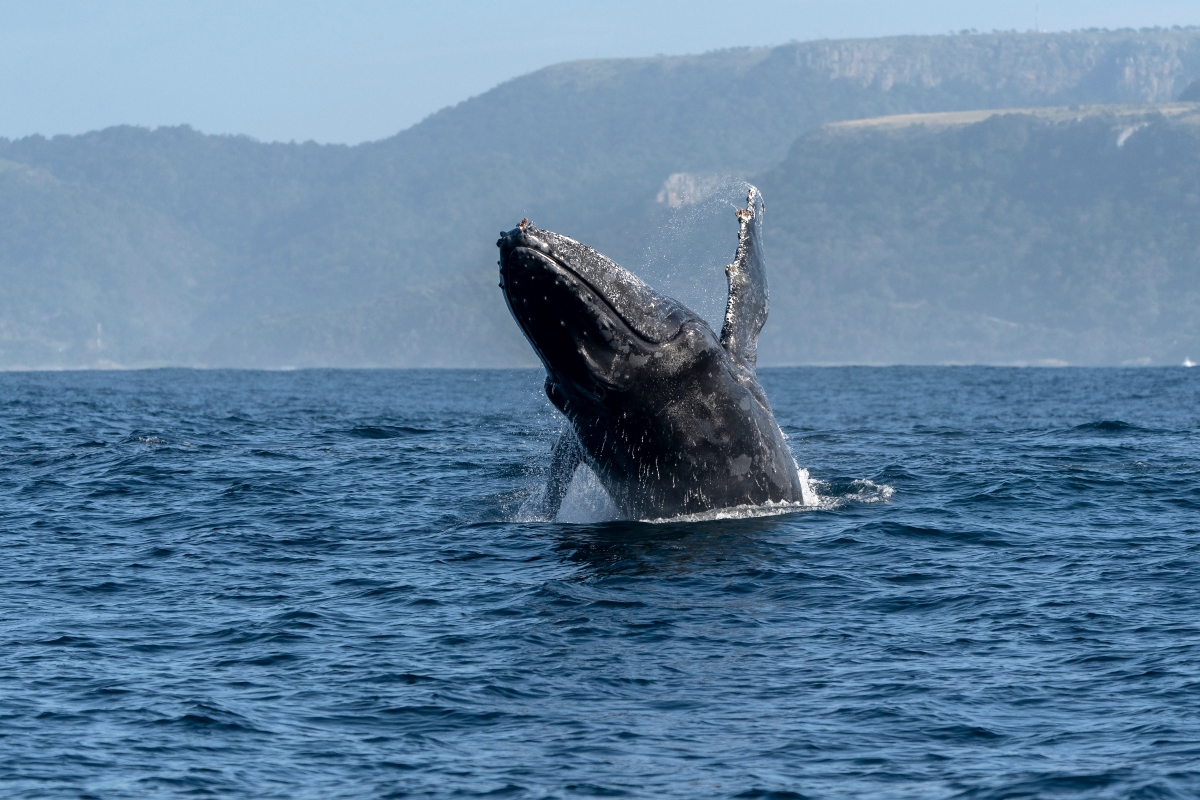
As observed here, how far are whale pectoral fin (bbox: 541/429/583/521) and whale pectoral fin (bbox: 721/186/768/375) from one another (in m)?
2.02

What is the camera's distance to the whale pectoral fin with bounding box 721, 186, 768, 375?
50.1 feet

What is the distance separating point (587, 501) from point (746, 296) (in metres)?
3.18

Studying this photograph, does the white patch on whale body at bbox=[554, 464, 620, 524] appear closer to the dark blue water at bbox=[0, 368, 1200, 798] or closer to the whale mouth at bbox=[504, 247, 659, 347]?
the dark blue water at bbox=[0, 368, 1200, 798]

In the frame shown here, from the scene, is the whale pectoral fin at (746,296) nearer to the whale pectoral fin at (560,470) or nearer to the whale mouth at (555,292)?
the whale pectoral fin at (560,470)

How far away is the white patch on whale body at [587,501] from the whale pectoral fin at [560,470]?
0.32ft

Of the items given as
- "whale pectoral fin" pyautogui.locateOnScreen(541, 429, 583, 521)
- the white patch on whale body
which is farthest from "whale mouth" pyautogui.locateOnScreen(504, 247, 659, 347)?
the white patch on whale body

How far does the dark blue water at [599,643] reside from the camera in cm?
920

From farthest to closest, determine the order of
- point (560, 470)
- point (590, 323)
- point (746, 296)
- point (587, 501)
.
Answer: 1. point (560, 470)
2. point (587, 501)
3. point (746, 296)
4. point (590, 323)

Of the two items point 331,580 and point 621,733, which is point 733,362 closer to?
point 331,580

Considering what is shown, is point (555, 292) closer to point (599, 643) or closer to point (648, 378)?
point (648, 378)

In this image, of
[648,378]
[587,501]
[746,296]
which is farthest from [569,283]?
[587,501]

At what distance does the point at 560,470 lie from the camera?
667 inches

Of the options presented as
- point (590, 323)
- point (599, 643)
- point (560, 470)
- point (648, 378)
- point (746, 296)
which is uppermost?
point (746, 296)

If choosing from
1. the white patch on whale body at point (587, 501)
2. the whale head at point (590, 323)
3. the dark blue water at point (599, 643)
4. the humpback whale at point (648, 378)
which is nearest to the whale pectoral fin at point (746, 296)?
the humpback whale at point (648, 378)
